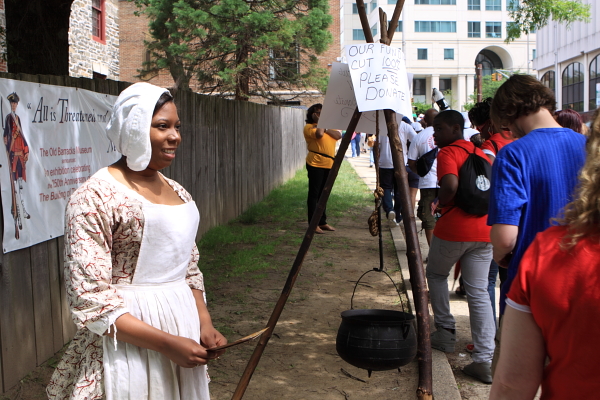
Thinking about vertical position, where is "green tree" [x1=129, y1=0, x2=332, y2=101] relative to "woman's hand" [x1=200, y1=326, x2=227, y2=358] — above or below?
above

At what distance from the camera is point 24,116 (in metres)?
4.27

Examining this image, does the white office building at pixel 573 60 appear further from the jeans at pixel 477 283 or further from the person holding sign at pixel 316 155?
the jeans at pixel 477 283

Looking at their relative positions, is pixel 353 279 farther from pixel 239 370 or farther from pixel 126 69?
pixel 126 69

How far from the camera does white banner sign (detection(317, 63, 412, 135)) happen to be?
4.68 m

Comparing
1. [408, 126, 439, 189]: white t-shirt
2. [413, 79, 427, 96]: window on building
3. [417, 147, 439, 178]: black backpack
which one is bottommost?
[417, 147, 439, 178]: black backpack

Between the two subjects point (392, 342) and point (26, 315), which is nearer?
point (392, 342)

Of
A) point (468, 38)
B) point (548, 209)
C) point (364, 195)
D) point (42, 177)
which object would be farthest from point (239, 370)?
point (468, 38)

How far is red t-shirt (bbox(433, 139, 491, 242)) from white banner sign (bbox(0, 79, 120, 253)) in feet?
9.43

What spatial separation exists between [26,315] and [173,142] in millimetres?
2659

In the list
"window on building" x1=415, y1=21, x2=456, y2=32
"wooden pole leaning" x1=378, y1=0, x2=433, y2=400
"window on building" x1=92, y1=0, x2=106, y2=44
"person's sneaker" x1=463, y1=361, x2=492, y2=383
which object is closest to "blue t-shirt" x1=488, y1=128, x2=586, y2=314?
"wooden pole leaning" x1=378, y1=0, x2=433, y2=400

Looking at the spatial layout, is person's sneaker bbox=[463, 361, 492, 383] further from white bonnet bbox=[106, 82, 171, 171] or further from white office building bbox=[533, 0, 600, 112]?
white office building bbox=[533, 0, 600, 112]

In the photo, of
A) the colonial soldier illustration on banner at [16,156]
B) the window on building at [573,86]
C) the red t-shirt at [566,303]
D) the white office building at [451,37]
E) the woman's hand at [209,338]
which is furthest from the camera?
the white office building at [451,37]

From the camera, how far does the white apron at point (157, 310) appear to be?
2.13m

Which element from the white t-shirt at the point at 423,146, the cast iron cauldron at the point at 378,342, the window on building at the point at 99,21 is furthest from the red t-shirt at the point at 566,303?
the window on building at the point at 99,21
